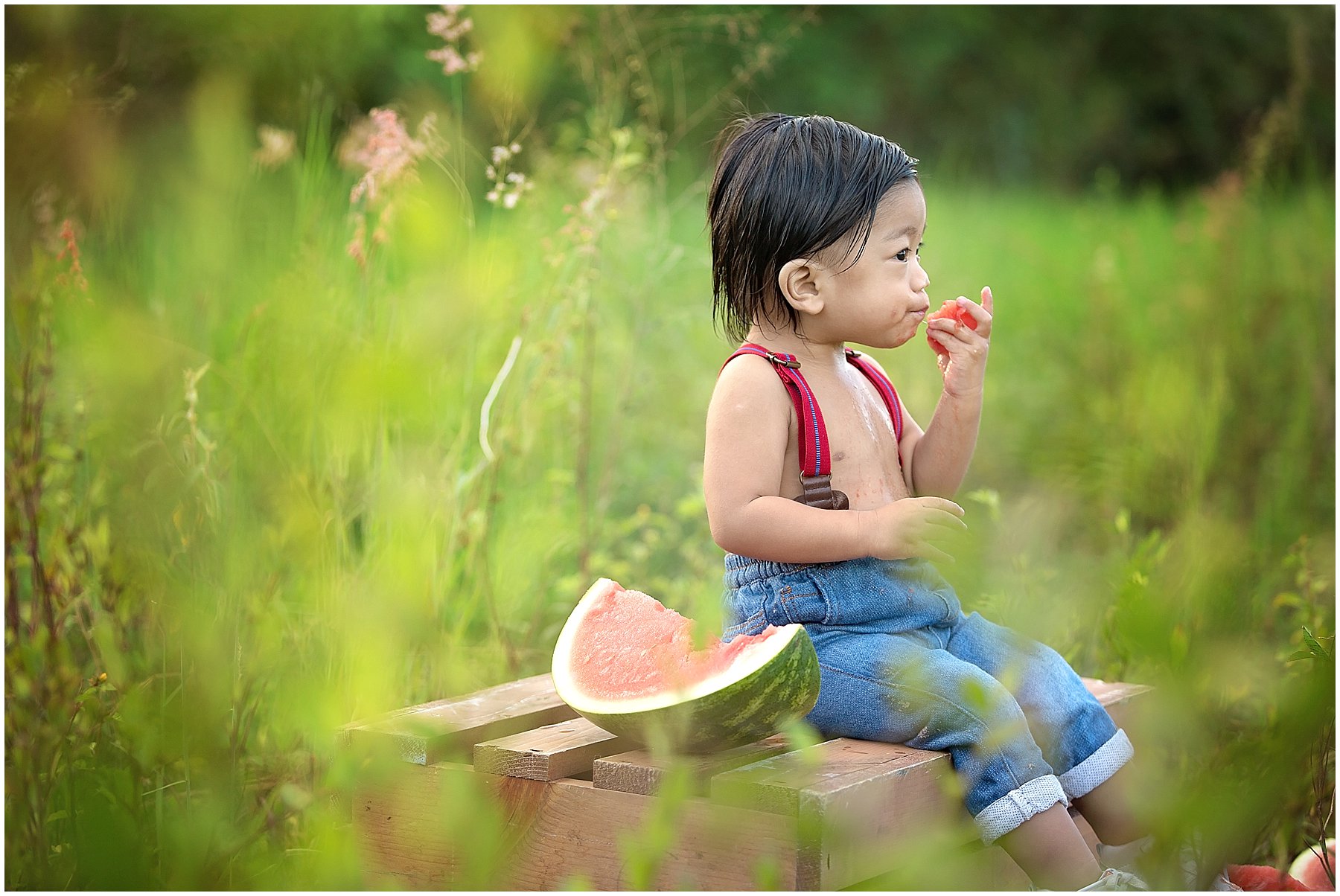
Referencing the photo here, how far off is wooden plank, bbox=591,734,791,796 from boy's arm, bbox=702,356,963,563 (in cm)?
28

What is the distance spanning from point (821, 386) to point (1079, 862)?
743 mm

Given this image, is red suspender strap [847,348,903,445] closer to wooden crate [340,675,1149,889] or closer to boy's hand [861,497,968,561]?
boy's hand [861,497,968,561]

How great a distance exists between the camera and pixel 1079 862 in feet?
5.35

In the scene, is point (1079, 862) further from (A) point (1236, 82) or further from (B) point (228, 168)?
(A) point (1236, 82)

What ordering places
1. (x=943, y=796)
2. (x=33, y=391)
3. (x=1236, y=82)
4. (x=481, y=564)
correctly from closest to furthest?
1. (x=943, y=796)
2. (x=33, y=391)
3. (x=481, y=564)
4. (x=1236, y=82)

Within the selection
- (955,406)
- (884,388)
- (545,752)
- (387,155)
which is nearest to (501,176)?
(387,155)

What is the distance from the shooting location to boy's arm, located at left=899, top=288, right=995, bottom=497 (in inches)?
76.1

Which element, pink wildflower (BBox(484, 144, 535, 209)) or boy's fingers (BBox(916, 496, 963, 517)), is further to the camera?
pink wildflower (BBox(484, 144, 535, 209))

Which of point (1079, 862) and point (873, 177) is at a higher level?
point (873, 177)

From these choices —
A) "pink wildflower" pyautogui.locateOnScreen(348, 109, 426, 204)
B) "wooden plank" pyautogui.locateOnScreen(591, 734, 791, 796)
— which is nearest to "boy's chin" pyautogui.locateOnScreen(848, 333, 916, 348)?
"wooden plank" pyautogui.locateOnScreen(591, 734, 791, 796)

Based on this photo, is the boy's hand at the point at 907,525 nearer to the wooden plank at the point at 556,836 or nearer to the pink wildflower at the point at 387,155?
the wooden plank at the point at 556,836

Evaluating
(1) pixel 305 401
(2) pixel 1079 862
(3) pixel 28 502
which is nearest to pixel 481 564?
(1) pixel 305 401

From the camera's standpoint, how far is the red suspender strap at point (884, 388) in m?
2.01

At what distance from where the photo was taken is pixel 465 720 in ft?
5.83
